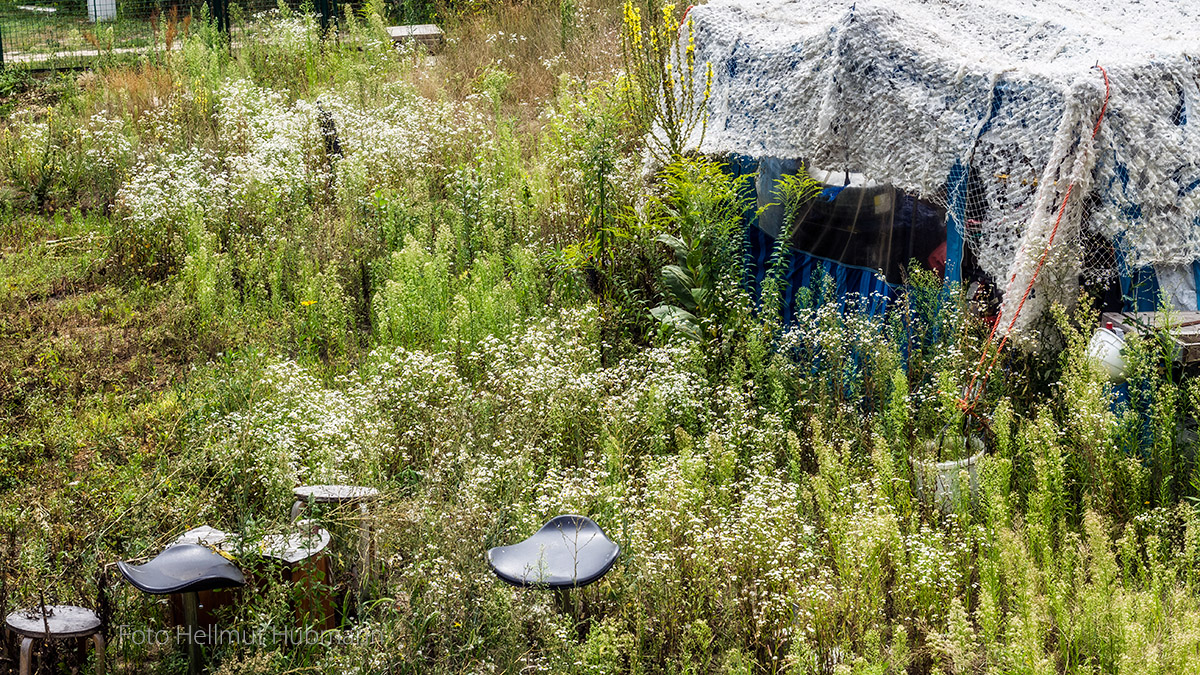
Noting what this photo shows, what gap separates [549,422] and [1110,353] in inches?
114

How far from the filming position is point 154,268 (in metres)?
8.18

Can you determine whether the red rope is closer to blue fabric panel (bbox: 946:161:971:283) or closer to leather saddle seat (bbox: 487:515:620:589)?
blue fabric panel (bbox: 946:161:971:283)

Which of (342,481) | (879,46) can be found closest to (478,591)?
(342,481)

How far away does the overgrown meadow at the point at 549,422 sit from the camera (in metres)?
3.91

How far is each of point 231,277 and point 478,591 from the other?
4722mm

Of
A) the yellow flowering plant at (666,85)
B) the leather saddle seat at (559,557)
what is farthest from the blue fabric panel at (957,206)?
the leather saddle seat at (559,557)

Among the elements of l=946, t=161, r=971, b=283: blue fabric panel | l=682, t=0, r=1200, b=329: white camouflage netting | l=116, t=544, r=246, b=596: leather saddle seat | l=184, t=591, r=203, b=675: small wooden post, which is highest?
l=682, t=0, r=1200, b=329: white camouflage netting

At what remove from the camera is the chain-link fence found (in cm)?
1388

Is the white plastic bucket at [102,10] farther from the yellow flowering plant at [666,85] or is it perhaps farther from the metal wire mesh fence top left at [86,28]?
the yellow flowering plant at [666,85]

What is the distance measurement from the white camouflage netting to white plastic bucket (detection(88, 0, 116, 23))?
13169mm

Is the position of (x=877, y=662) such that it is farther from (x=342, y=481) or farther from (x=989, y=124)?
(x=989, y=124)

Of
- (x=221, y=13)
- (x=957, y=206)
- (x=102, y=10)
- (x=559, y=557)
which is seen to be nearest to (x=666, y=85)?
(x=957, y=206)

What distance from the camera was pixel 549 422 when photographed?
5.57 meters

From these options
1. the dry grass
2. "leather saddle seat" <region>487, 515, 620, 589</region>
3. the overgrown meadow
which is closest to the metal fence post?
the dry grass
